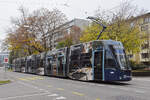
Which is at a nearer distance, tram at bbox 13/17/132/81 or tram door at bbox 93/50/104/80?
tram at bbox 13/17/132/81

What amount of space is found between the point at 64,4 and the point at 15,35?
2371 cm

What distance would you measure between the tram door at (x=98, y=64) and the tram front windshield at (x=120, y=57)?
3.44ft

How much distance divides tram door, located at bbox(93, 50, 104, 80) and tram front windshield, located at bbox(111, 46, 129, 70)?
1.05 metres

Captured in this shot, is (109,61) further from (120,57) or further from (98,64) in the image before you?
(98,64)

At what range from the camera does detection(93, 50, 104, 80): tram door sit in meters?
14.3

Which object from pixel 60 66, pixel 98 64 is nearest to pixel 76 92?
pixel 98 64

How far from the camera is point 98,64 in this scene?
14.7m

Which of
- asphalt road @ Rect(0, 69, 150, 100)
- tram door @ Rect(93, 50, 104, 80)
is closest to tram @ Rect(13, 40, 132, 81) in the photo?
tram door @ Rect(93, 50, 104, 80)

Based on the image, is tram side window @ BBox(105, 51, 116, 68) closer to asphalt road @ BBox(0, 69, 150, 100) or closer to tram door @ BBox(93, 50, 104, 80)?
tram door @ BBox(93, 50, 104, 80)

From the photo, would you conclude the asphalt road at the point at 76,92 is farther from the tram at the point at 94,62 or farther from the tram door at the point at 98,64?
the tram door at the point at 98,64

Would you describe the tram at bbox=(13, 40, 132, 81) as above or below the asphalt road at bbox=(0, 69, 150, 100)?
above

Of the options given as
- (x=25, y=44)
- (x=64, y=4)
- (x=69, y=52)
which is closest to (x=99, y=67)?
(x=69, y=52)

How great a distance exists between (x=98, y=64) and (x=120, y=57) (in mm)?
1870

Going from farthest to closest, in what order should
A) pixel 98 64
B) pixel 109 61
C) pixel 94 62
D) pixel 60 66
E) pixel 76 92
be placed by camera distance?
1. pixel 60 66
2. pixel 94 62
3. pixel 98 64
4. pixel 109 61
5. pixel 76 92
